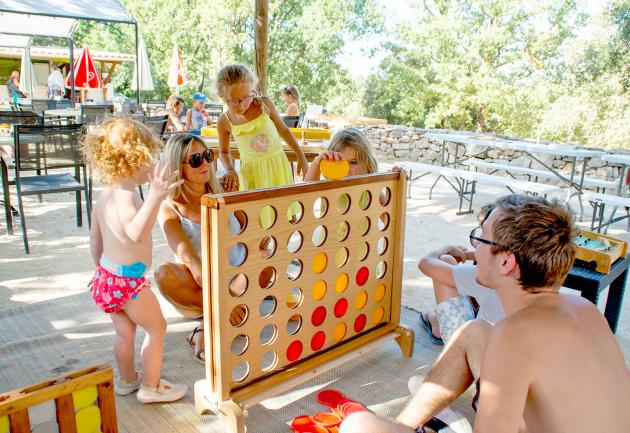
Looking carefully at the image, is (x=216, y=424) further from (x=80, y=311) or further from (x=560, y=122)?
(x=560, y=122)

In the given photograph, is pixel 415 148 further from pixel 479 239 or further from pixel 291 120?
pixel 479 239

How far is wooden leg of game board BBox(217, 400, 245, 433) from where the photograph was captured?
181 cm

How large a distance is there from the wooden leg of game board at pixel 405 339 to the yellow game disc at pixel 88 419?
59.4 inches

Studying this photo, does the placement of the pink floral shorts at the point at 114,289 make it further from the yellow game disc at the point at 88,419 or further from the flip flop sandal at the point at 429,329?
the flip flop sandal at the point at 429,329

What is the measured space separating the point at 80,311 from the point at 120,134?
1450 mm

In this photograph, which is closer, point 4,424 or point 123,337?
point 4,424

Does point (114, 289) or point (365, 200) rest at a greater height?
point (365, 200)

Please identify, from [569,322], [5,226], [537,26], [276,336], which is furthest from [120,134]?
[537,26]

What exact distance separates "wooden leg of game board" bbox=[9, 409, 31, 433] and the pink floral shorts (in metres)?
0.71

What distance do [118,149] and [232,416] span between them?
1.13m

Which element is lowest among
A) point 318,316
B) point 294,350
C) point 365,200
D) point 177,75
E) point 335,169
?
point 294,350

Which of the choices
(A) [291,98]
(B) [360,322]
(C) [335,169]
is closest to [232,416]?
(B) [360,322]

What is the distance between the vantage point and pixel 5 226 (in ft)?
15.5

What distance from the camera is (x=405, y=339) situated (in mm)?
2562
